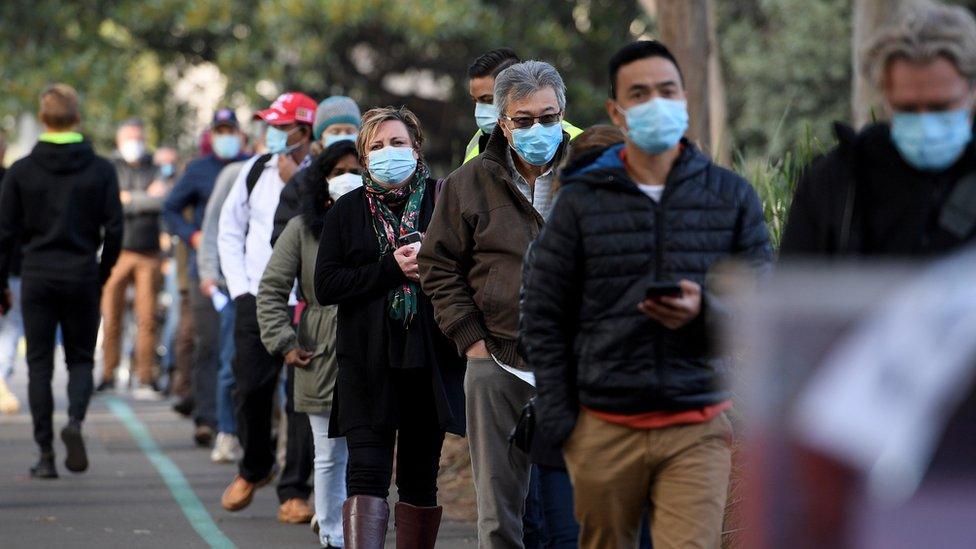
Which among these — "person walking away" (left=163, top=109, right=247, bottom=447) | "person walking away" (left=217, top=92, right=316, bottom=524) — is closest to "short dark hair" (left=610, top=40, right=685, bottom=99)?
"person walking away" (left=217, top=92, right=316, bottom=524)

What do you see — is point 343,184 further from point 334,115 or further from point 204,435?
point 204,435

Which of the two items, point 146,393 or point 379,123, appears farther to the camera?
point 146,393

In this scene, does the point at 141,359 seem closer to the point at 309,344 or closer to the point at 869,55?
the point at 309,344

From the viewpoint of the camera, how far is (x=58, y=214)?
11352 mm

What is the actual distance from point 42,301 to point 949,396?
8443mm

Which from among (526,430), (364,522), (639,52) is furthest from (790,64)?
(639,52)

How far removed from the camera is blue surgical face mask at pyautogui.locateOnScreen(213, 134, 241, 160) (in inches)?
535

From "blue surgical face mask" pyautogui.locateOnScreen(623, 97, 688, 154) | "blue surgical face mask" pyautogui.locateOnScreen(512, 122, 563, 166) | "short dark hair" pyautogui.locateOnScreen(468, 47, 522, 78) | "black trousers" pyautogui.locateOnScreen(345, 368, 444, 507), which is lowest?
"black trousers" pyautogui.locateOnScreen(345, 368, 444, 507)

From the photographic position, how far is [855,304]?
3.48 meters

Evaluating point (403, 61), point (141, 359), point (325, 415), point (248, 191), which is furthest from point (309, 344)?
point (403, 61)

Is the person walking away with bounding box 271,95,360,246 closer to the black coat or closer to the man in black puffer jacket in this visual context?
the black coat

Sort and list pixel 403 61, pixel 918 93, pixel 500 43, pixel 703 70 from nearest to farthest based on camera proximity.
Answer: pixel 918 93 < pixel 703 70 < pixel 500 43 < pixel 403 61

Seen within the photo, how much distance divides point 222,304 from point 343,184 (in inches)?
141

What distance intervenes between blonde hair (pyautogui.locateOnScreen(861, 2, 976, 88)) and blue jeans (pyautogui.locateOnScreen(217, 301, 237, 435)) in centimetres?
795
